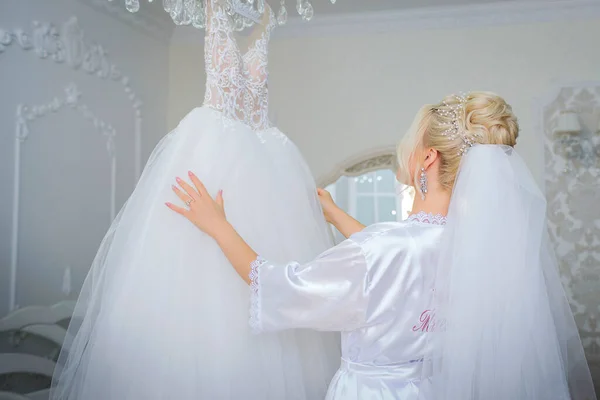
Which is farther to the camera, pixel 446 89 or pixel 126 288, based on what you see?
pixel 446 89

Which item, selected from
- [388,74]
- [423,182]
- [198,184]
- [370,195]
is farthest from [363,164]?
[198,184]

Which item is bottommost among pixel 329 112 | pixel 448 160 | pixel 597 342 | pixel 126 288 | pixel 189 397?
pixel 597 342

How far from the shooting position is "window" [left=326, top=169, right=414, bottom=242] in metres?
4.91

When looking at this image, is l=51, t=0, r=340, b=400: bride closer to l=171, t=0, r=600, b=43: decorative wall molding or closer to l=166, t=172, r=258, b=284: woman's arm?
l=166, t=172, r=258, b=284: woman's arm

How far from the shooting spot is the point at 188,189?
1617 millimetres

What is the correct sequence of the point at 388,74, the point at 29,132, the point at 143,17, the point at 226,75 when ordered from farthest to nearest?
the point at 388,74 → the point at 143,17 → the point at 29,132 → the point at 226,75

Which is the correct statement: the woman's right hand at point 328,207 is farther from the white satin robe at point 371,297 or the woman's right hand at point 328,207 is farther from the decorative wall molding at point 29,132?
the decorative wall molding at point 29,132

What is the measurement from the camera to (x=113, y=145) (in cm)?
390

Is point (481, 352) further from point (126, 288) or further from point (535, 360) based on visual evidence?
point (126, 288)

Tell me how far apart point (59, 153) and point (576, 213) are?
11.1 feet

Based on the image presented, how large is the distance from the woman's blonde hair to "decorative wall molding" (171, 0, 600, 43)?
291 cm

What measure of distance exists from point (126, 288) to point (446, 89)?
3319 millimetres

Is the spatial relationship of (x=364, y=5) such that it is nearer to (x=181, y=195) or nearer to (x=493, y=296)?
(x=181, y=195)

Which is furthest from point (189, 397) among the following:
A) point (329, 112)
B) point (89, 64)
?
point (329, 112)
